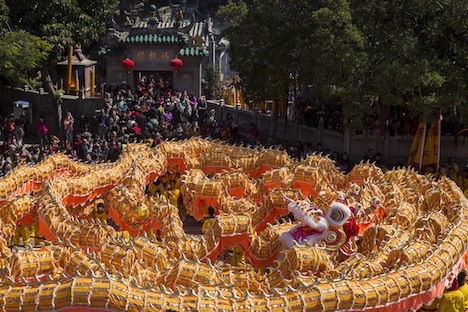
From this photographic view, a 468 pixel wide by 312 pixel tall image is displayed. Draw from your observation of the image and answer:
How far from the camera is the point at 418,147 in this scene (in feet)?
61.7

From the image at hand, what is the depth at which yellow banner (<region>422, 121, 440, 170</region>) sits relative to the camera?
61.3ft

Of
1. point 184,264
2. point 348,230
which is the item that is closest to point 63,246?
point 184,264

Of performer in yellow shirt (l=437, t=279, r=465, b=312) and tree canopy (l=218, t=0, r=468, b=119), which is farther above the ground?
tree canopy (l=218, t=0, r=468, b=119)

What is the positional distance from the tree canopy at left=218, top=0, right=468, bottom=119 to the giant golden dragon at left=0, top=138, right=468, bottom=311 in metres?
3.38

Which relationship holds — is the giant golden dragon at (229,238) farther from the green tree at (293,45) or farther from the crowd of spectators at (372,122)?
the crowd of spectators at (372,122)

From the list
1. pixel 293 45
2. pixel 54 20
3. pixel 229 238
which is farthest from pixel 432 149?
pixel 54 20

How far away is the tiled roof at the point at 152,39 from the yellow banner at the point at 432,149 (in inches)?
434

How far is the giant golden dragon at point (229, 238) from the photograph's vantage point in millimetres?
8375

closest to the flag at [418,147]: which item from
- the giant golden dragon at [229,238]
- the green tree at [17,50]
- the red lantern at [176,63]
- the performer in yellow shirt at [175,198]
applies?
the giant golden dragon at [229,238]

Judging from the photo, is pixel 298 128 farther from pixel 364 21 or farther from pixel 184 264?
pixel 184 264

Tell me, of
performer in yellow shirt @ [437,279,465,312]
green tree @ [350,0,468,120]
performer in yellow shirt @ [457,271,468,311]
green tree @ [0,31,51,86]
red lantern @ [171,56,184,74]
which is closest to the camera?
performer in yellow shirt @ [437,279,465,312]

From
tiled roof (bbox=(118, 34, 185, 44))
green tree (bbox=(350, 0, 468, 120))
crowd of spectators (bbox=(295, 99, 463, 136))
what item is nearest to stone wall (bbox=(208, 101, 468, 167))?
crowd of spectators (bbox=(295, 99, 463, 136))

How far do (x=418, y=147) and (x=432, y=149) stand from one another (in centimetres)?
36

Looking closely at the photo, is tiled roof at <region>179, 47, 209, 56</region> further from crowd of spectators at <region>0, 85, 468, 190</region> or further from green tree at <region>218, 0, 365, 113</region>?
green tree at <region>218, 0, 365, 113</region>
